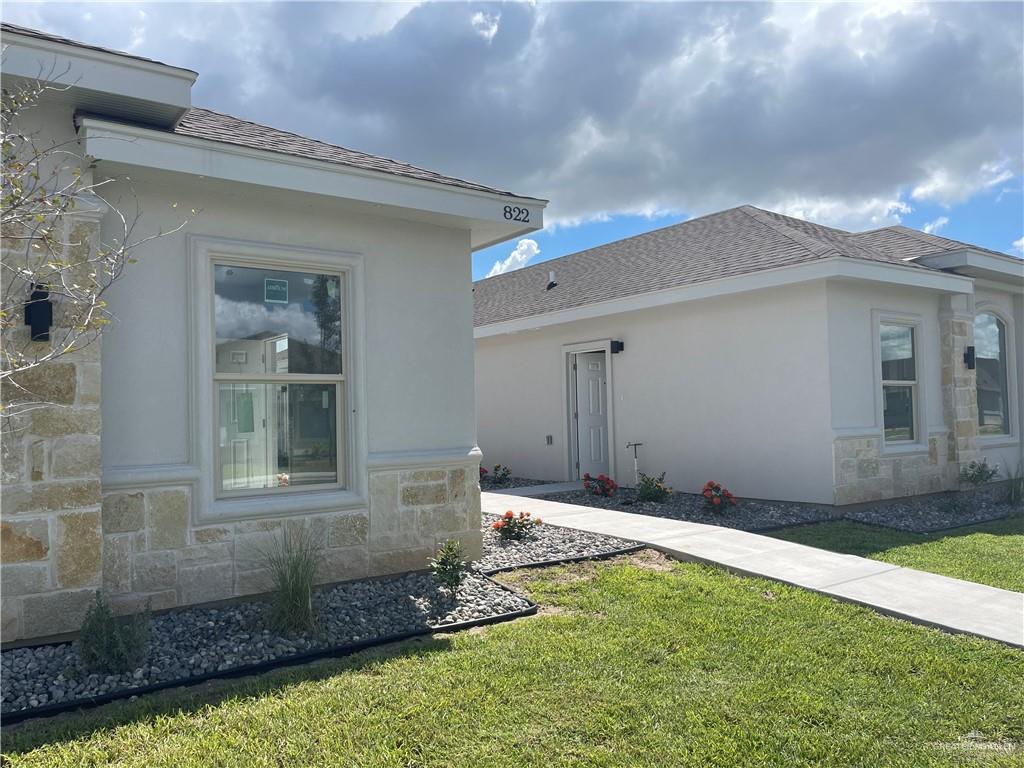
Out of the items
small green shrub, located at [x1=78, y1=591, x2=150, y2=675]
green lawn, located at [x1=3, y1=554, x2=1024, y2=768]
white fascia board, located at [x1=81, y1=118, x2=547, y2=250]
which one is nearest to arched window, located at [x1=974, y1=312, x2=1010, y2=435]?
green lawn, located at [x1=3, y1=554, x2=1024, y2=768]

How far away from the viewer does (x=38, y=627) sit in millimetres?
4301

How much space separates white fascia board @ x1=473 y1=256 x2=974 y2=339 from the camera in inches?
350

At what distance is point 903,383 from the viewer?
10266mm

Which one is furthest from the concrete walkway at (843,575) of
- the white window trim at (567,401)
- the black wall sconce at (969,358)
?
the black wall sconce at (969,358)

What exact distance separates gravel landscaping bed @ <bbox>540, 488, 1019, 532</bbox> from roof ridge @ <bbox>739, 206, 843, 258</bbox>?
10.7 feet

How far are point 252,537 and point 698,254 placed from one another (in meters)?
8.82

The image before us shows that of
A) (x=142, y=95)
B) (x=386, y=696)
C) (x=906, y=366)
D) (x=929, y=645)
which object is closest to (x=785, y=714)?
(x=929, y=645)

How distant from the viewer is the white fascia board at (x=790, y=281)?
888 cm

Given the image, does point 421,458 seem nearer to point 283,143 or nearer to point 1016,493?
point 283,143

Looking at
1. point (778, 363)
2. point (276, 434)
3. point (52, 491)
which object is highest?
point (778, 363)

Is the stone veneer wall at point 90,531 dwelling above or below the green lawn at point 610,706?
above

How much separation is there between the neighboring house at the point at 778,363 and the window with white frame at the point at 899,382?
0.03 m

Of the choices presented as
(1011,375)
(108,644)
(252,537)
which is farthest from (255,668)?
(1011,375)

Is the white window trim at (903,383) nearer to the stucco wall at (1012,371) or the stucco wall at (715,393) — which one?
the stucco wall at (715,393)
